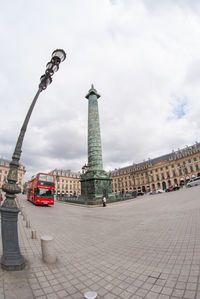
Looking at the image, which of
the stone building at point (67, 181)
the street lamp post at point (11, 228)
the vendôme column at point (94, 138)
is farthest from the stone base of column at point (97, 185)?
the stone building at point (67, 181)

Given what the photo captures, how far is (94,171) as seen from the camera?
2281 centimetres

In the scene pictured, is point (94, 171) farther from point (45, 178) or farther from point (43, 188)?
point (43, 188)

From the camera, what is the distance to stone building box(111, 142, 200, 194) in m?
60.8

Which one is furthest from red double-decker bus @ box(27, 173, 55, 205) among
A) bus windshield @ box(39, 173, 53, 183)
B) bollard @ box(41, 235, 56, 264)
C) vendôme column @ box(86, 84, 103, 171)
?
bollard @ box(41, 235, 56, 264)

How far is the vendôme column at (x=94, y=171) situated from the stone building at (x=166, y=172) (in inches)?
1471

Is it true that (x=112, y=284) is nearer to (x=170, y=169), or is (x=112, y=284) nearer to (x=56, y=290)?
(x=56, y=290)

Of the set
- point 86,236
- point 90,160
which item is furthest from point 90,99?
point 86,236

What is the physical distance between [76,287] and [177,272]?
2113mm

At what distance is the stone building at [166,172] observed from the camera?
6081 cm

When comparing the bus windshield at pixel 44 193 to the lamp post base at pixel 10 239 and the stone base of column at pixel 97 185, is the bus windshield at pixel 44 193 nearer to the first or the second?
the stone base of column at pixel 97 185

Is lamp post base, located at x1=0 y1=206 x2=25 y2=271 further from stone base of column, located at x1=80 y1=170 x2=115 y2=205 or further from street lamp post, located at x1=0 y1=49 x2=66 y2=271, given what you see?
stone base of column, located at x1=80 y1=170 x2=115 y2=205

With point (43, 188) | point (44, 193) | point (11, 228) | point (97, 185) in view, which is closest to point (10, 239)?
point (11, 228)

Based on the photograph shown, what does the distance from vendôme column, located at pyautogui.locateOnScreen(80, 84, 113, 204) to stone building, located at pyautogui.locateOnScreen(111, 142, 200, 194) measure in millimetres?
37356

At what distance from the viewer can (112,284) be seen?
9.27ft
